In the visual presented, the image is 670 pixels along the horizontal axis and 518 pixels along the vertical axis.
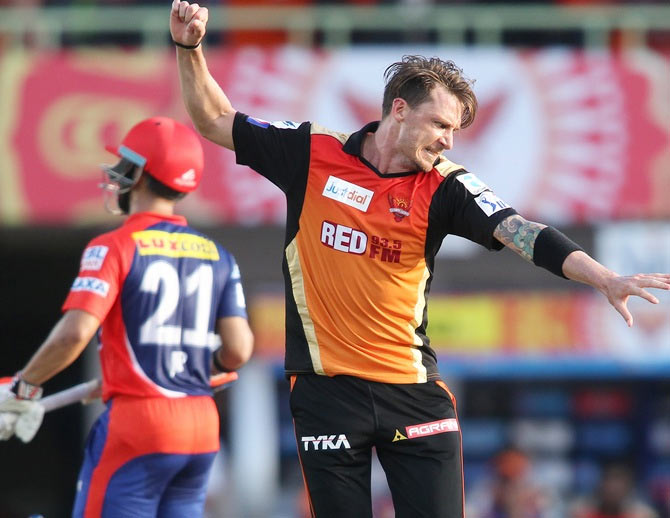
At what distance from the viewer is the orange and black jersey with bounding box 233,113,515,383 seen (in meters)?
4.73

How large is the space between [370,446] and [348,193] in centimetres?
93

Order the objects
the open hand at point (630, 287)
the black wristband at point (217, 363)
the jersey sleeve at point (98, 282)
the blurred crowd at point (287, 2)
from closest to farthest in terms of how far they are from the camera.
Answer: the open hand at point (630, 287) → the jersey sleeve at point (98, 282) → the black wristband at point (217, 363) → the blurred crowd at point (287, 2)

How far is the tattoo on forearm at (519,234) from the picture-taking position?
14.8ft

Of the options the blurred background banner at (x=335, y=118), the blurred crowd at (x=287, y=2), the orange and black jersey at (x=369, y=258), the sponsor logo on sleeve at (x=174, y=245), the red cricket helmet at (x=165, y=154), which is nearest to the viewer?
the orange and black jersey at (x=369, y=258)

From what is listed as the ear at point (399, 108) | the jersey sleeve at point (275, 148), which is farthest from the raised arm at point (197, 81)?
the ear at point (399, 108)

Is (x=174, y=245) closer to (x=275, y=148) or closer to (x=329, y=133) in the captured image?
(x=275, y=148)

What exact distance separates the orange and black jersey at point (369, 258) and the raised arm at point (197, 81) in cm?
42

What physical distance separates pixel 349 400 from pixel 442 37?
26.3 feet

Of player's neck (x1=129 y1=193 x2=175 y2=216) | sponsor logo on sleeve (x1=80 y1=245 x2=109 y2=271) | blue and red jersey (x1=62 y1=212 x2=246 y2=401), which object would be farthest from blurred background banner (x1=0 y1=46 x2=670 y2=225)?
sponsor logo on sleeve (x1=80 y1=245 x2=109 y2=271)

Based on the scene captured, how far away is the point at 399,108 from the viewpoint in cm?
480

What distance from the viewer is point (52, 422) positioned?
1631 cm

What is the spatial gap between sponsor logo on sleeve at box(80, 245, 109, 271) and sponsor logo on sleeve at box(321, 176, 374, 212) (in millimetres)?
980

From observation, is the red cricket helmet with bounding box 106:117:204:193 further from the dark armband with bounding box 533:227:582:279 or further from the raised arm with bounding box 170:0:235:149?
the dark armband with bounding box 533:227:582:279

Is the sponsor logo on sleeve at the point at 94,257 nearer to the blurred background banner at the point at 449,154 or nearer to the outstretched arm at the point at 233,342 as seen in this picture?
the outstretched arm at the point at 233,342
